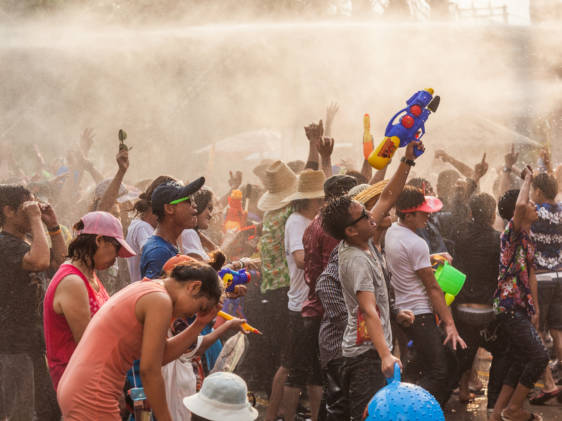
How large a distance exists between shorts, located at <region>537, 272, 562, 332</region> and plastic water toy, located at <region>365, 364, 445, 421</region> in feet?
12.5

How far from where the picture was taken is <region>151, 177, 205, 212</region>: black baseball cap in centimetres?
392

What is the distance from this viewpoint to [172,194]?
154 inches

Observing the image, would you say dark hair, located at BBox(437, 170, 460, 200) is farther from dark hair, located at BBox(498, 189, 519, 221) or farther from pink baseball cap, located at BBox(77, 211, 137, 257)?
pink baseball cap, located at BBox(77, 211, 137, 257)

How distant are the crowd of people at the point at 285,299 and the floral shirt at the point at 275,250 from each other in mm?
12

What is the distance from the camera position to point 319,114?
1612 cm

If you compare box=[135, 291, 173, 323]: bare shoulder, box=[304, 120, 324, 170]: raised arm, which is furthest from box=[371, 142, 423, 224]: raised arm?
box=[304, 120, 324, 170]: raised arm

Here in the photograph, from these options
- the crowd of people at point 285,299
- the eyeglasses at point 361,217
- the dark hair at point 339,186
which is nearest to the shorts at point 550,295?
the crowd of people at point 285,299

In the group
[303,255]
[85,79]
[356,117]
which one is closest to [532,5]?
[356,117]

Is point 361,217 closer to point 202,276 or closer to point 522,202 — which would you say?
point 202,276

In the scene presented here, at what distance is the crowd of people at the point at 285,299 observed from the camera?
2.95m

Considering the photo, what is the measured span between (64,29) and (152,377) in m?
14.4

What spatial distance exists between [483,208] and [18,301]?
12.0ft

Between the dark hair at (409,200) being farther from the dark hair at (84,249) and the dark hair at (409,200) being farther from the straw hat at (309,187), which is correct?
the dark hair at (84,249)

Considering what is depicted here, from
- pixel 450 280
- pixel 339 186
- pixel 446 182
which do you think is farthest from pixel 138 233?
pixel 446 182
